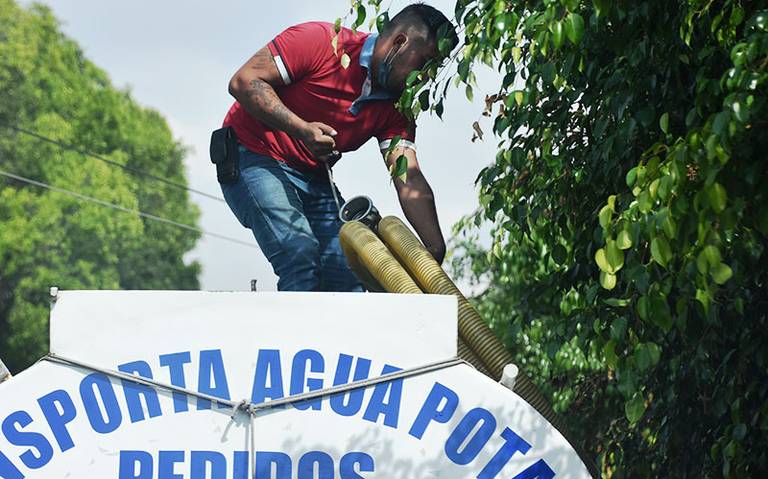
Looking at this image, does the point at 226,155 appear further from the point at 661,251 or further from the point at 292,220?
the point at 661,251

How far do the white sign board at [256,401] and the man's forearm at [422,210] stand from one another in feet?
4.96

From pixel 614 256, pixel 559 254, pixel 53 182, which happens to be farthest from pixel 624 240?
pixel 53 182

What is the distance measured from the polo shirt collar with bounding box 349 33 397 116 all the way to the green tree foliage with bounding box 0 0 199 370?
3167cm

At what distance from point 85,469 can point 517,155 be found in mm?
2057

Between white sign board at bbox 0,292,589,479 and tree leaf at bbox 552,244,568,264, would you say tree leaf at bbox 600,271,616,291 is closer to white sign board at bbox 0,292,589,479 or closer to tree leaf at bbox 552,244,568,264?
white sign board at bbox 0,292,589,479

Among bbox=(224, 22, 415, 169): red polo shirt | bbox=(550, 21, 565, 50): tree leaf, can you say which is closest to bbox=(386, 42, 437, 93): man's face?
bbox=(224, 22, 415, 169): red polo shirt

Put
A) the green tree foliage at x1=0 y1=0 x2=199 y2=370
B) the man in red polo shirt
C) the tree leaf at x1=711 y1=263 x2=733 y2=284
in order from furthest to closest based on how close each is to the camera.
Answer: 1. the green tree foliage at x1=0 y1=0 x2=199 y2=370
2. the man in red polo shirt
3. the tree leaf at x1=711 y1=263 x2=733 y2=284

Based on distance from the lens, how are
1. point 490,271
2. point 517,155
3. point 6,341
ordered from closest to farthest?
point 517,155 < point 490,271 < point 6,341

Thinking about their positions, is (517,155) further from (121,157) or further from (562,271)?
(121,157)

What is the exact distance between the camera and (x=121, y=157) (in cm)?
3897

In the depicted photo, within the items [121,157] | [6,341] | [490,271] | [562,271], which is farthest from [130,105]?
[562,271]

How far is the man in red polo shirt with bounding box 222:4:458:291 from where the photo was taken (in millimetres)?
4805

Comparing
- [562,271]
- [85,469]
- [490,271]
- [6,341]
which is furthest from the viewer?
[6,341]

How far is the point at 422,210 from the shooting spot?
16.3ft
